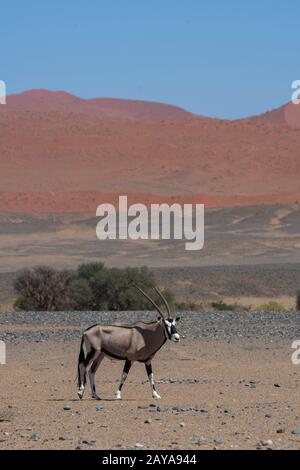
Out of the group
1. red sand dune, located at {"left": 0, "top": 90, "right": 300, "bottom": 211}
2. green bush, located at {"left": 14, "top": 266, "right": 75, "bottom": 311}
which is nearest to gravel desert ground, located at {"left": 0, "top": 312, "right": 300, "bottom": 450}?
green bush, located at {"left": 14, "top": 266, "right": 75, "bottom": 311}

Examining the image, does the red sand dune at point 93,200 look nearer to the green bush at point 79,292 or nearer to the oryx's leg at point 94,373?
the green bush at point 79,292

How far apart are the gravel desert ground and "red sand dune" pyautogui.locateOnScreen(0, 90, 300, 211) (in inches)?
2127

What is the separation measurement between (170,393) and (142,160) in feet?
267

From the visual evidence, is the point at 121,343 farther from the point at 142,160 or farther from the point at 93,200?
the point at 142,160

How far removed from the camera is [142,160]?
95.0m

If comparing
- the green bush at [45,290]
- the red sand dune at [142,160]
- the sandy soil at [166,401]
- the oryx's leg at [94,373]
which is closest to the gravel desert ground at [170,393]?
the sandy soil at [166,401]

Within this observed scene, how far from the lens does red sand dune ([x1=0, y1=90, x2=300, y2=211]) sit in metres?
81.4

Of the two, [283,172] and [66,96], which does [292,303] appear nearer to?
[283,172]

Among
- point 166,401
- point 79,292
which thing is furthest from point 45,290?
point 166,401

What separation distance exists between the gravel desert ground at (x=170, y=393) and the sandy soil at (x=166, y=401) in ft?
0.04

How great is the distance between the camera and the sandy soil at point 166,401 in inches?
405

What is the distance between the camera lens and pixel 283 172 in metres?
90.6
